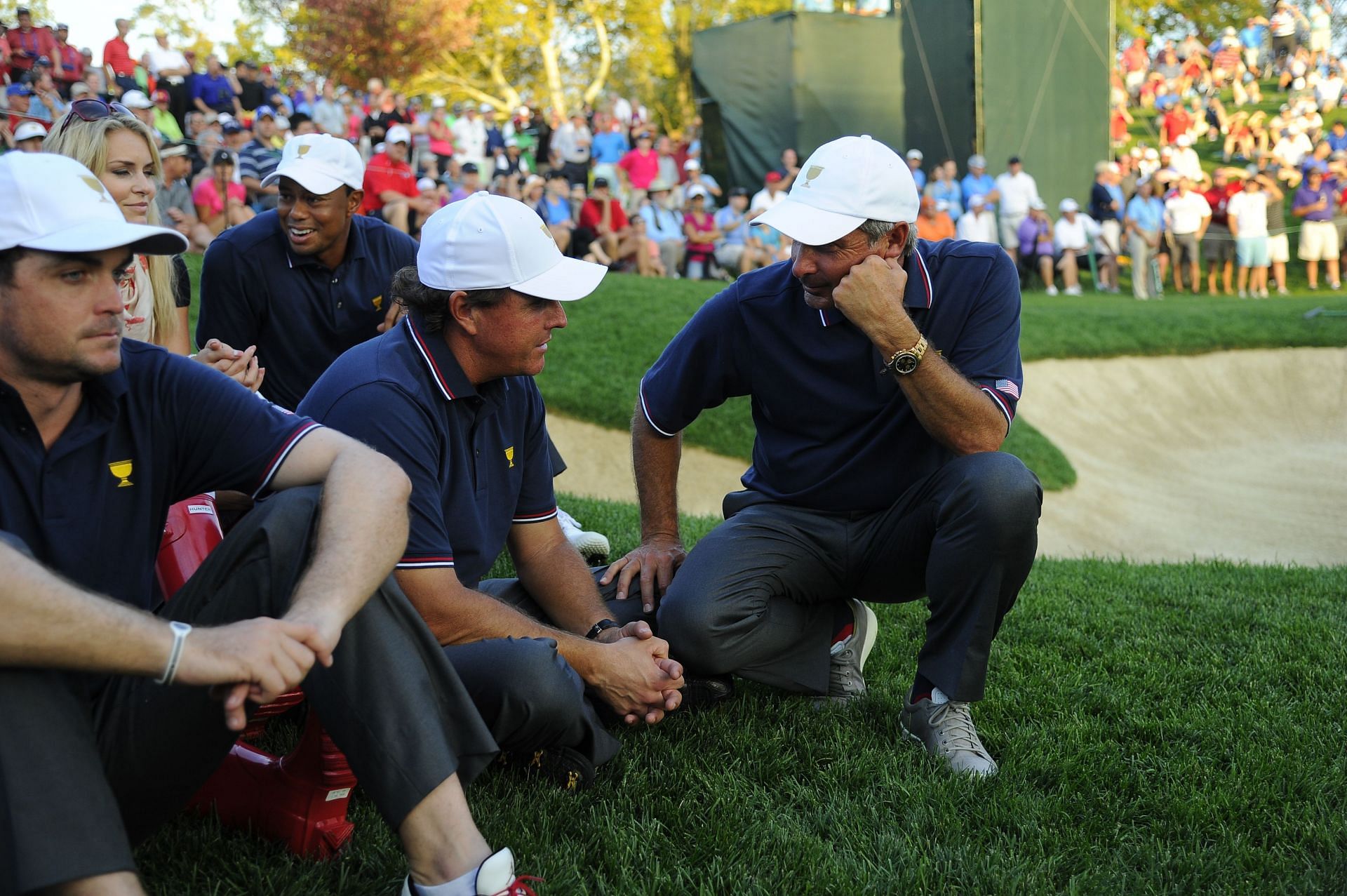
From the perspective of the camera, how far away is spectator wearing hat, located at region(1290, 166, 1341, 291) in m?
22.4

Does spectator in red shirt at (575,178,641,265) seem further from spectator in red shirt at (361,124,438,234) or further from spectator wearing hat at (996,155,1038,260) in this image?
spectator wearing hat at (996,155,1038,260)

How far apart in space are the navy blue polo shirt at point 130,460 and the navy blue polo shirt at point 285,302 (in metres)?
2.77

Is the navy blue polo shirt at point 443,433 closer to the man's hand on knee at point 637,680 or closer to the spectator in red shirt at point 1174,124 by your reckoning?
the man's hand on knee at point 637,680

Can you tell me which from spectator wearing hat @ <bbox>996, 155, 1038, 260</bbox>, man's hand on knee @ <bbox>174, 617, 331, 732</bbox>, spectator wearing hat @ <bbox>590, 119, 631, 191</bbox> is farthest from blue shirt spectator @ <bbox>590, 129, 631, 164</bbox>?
man's hand on knee @ <bbox>174, 617, 331, 732</bbox>

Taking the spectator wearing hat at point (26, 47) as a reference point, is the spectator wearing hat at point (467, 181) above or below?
below

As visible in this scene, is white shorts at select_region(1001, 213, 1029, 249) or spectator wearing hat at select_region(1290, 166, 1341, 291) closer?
white shorts at select_region(1001, 213, 1029, 249)

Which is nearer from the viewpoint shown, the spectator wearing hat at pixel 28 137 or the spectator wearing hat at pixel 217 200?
the spectator wearing hat at pixel 28 137

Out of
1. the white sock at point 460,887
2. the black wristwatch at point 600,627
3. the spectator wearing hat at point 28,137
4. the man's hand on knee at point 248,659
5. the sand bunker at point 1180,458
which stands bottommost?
the sand bunker at point 1180,458

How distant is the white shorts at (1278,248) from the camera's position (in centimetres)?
2241

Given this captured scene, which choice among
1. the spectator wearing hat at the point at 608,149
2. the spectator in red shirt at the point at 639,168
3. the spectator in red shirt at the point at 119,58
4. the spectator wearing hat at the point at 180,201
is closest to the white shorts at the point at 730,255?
the spectator in red shirt at the point at 639,168

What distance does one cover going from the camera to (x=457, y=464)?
3447mm

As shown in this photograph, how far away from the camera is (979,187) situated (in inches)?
819

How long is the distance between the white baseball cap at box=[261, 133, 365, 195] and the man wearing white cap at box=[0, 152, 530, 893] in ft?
8.95

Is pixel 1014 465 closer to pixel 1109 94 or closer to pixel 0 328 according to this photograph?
pixel 0 328
